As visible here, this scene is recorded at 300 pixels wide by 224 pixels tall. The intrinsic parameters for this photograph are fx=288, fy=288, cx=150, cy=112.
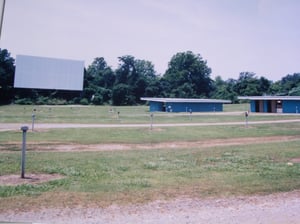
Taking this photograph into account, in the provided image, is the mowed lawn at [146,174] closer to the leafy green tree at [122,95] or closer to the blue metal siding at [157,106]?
the blue metal siding at [157,106]

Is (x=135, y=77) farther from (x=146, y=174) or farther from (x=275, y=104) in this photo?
(x=146, y=174)

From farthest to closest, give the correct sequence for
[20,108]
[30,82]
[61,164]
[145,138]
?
[20,108]
[145,138]
[30,82]
[61,164]

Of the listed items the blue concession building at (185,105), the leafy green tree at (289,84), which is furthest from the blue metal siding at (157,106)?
the leafy green tree at (289,84)

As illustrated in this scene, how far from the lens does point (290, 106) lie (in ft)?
118

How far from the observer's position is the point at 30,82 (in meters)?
12.4

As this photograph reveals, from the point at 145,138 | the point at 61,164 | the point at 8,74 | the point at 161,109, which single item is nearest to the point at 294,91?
the point at 161,109

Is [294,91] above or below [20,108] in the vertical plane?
above

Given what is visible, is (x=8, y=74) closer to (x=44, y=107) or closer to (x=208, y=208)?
(x=44, y=107)

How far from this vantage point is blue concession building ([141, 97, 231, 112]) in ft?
132

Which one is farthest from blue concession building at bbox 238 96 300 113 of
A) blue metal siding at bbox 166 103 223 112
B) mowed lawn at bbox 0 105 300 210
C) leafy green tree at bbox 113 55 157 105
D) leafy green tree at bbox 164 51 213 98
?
mowed lawn at bbox 0 105 300 210

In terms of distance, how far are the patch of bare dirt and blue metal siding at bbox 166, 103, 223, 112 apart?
3398 cm

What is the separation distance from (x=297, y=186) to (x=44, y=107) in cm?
2970

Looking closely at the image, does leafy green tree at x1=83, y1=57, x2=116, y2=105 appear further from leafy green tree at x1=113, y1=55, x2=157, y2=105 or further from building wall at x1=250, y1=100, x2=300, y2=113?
building wall at x1=250, y1=100, x2=300, y2=113

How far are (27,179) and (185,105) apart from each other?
35.3 meters
